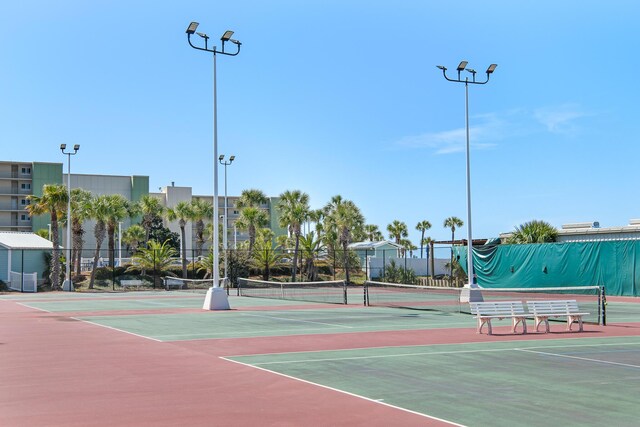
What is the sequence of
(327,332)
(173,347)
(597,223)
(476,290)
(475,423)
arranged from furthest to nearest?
(597,223) < (476,290) < (327,332) < (173,347) < (475,423)

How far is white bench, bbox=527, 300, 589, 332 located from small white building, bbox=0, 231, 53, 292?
140 ft

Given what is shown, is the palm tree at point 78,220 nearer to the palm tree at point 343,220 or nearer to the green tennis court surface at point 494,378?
the palm tree at point 343,220

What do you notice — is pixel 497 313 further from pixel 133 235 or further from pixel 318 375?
pixel 133 235

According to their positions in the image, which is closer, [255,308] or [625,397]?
[625,397]

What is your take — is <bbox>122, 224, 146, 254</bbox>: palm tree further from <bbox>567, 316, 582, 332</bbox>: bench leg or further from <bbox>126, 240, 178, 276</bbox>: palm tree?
<bbox>567, 316, 582, 332</bbox>: bench leg

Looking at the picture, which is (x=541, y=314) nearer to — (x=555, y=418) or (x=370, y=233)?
(x=555, y=418)

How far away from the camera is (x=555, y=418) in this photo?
26.5ft

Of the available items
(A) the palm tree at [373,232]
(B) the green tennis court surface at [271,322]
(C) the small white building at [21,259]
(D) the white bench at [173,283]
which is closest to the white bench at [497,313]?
(B) the green tennis court surface at [271,322]

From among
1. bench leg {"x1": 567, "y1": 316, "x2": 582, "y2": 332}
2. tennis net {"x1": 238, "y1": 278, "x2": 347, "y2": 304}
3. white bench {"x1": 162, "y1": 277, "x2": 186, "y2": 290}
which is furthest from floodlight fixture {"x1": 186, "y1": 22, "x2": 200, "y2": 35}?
white bench {"x1": 162, "y1": 277, "x2": 186, "y2": 290}

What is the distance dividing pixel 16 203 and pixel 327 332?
102997mm

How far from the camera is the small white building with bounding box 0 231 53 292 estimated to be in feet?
181

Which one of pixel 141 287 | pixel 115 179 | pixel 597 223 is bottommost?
pixel 141 287

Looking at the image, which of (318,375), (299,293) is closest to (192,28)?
(318,375)

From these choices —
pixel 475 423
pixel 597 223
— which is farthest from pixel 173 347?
pixel 597 223
